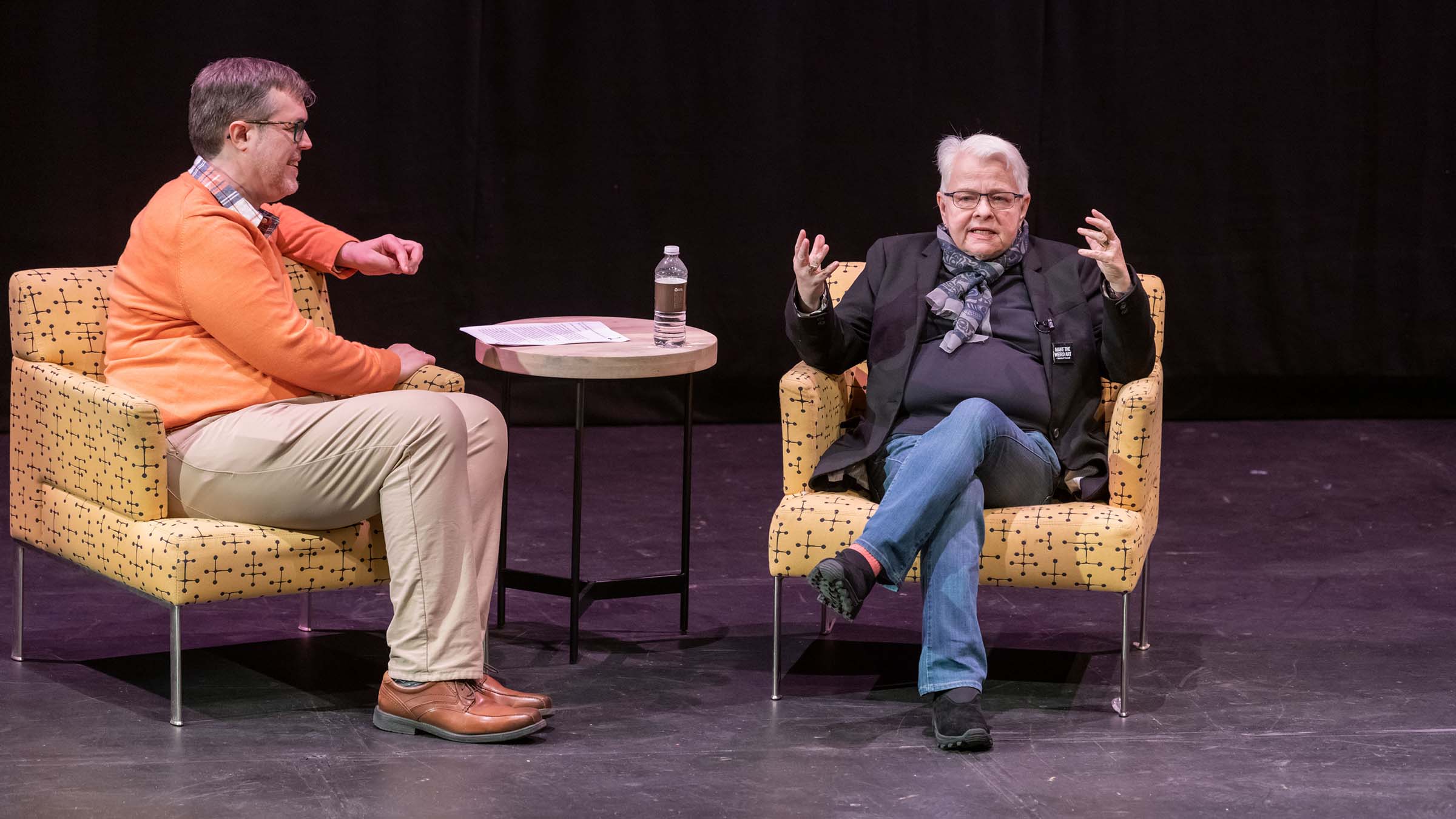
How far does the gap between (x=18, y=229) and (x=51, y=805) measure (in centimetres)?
340

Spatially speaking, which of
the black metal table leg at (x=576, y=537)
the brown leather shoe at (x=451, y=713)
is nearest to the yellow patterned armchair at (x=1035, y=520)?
the black metal table leg at (x=576, y=537)

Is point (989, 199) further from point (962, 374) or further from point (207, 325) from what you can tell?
point (207, 325)

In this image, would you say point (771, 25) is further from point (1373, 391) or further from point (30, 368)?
point (30, 368)

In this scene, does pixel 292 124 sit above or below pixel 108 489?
above

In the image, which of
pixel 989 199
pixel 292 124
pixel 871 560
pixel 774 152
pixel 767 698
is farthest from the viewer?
A: pixel 774 152

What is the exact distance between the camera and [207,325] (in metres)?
3.54

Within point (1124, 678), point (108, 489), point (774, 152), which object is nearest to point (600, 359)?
point (108, 489)

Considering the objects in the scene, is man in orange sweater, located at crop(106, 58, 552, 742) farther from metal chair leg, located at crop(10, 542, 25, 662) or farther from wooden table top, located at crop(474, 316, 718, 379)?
metal chair leg, located at crop(10, 542, 25, 662)

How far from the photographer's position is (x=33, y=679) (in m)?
Result: 3.76

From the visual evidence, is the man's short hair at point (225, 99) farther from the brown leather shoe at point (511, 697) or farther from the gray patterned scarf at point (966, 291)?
the gray patterned scarf at point (966, 291)

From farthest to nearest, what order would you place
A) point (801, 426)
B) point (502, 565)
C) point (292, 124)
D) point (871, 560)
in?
1. point (502, 565)
2. point (801, 426)
3. point (292, 124)
4. point (871, 560)

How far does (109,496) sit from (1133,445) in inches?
81.5

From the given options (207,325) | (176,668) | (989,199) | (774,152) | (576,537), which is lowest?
(176,668)

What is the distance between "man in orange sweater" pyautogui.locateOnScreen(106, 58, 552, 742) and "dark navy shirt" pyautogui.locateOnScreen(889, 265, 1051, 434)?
0.93 m
